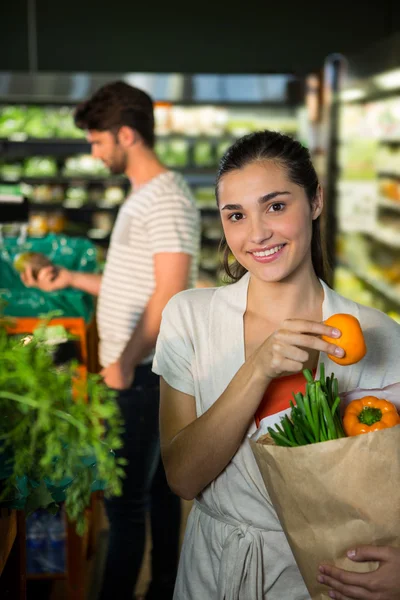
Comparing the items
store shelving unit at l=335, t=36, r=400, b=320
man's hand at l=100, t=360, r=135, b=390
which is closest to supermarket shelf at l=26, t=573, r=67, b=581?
man's hand at l=100, t=360, r=135, b=390

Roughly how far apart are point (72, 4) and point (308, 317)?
762 cm

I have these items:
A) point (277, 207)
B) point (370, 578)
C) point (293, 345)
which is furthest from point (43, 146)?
point (370, 578)

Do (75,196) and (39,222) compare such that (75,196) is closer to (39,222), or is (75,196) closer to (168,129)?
(39,222)

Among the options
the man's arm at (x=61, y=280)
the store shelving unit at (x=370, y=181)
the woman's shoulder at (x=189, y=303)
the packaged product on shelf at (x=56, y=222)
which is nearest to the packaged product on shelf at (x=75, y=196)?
Result: the packaged product on shelf at (x=56, y=222)

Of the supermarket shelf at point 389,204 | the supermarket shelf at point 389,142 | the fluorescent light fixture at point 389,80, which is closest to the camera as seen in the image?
the fluorescent light fixture at point 389,80

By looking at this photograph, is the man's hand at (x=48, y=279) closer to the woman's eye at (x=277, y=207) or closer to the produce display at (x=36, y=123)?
the woman's eye at (x=277, y=207)

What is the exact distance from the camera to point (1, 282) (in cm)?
372

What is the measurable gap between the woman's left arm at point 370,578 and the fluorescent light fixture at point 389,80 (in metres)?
4.75

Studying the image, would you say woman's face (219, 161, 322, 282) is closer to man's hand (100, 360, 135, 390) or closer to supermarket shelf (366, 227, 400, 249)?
man's hand (100, 360, 135, 390)

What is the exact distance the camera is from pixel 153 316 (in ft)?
9.46

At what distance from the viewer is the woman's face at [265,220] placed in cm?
163

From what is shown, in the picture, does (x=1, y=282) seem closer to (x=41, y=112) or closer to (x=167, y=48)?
(x=41, y=112)

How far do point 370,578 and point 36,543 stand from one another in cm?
209

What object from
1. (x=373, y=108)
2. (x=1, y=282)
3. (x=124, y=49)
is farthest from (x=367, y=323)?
(x=124, y=49)
